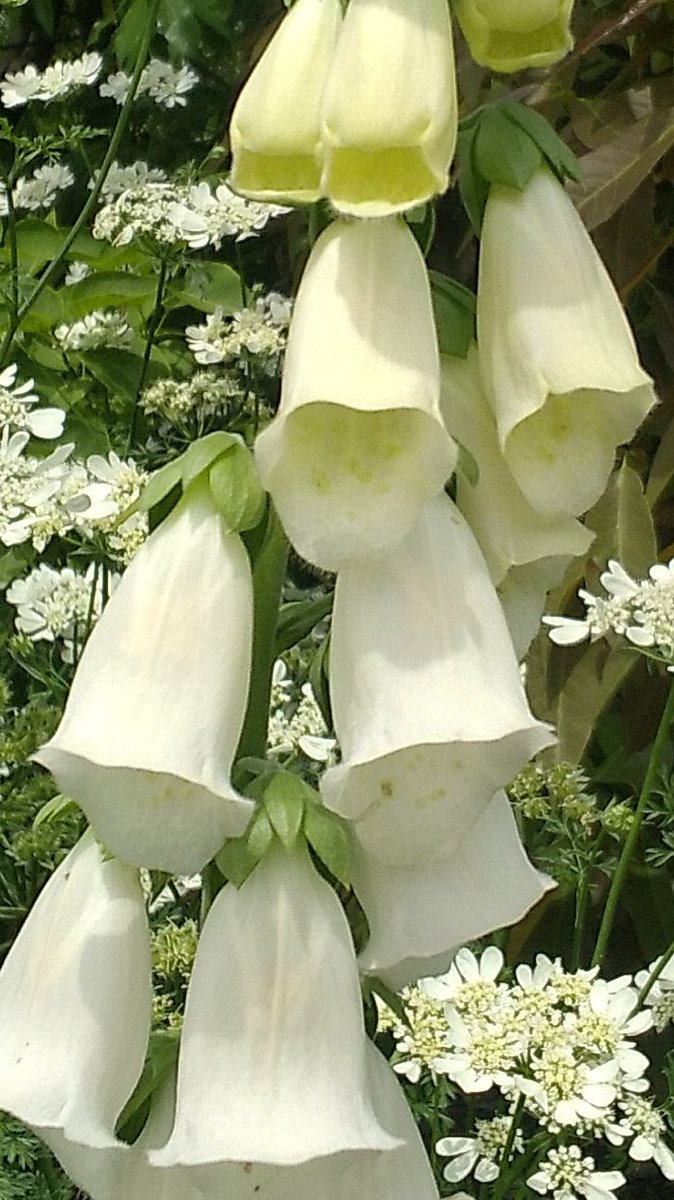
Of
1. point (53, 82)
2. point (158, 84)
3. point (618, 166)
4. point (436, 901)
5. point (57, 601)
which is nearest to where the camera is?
point (436, 901)

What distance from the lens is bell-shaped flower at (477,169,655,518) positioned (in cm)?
49

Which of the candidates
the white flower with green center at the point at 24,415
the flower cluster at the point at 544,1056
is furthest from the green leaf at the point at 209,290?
the flower cluster at the point at 544,1056

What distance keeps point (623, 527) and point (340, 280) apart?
55 centimetres

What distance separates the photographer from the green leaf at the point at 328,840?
A: 523 mm

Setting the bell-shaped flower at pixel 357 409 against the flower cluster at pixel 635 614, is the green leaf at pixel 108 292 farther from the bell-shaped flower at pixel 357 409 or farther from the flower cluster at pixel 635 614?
the bell-shaped flower at pixel 357 409

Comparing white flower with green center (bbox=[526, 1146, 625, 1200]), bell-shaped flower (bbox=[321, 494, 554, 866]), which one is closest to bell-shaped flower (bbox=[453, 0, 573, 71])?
bell-shaped flower (bbox=[321, 494, 554, 866])

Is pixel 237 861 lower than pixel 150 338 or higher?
higher

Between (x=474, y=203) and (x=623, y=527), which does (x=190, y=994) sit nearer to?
(x=474, y=203)

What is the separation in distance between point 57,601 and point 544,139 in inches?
19.4

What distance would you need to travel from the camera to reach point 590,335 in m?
0.49

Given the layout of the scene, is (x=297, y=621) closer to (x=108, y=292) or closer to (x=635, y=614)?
(x=635, y=614)

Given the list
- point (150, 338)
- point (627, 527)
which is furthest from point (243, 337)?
point (627, 527)

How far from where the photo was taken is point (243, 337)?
1.06 m

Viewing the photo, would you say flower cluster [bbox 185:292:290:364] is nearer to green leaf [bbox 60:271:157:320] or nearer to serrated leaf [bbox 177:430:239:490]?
green leaf [bbox 60:271:157:320]
